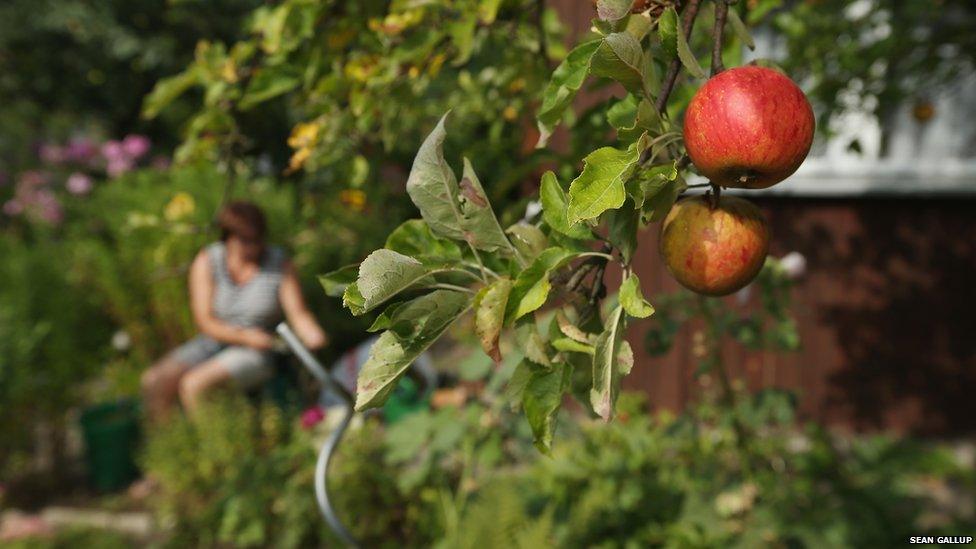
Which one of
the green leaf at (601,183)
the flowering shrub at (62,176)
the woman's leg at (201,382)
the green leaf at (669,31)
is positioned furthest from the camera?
the flowering shrub at (62,176)

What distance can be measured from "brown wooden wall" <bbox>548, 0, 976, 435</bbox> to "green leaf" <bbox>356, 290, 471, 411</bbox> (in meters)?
3.02

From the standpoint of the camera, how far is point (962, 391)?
375 centimetres

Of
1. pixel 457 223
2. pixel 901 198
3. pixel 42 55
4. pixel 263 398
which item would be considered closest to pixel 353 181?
pixel 457 223

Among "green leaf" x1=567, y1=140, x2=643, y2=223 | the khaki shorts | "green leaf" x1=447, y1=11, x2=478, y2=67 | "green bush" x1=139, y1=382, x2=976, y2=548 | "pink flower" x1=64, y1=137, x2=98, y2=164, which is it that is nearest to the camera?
"green leaf" x1=567, y1=140, x2=643, y2=223

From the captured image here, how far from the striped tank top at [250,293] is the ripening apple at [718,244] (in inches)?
125

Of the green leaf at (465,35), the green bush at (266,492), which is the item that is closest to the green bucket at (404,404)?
the green bush at (266,492)

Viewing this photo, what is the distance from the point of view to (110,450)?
368cm

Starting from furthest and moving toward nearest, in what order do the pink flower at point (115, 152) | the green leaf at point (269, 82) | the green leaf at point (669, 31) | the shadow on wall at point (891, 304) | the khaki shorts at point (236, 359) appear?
the pink flower at point (115, 152)
the shadow on wall at point (891, 304)
the khaki shorts at point (236, 359)
the green leaf at point (269, 82)
the green leaf at point (669, 31)

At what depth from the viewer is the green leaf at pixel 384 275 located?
24.3 inches

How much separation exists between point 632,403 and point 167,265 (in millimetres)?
3291

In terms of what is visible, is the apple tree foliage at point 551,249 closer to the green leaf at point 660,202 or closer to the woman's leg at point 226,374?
the green leaf at point 660,202

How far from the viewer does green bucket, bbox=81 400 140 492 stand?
367 centimetres

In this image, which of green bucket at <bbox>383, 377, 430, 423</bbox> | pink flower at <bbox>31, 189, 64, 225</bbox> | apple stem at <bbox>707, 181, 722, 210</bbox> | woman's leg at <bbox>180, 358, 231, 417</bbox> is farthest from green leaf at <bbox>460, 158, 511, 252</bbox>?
pink flower at <bbox>31, 189, 64, 225</bbox>

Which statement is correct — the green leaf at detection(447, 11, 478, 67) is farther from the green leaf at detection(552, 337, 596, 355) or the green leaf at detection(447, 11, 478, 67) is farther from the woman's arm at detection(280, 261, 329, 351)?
the woman's arm at detection(280, 261, 329, 351)
